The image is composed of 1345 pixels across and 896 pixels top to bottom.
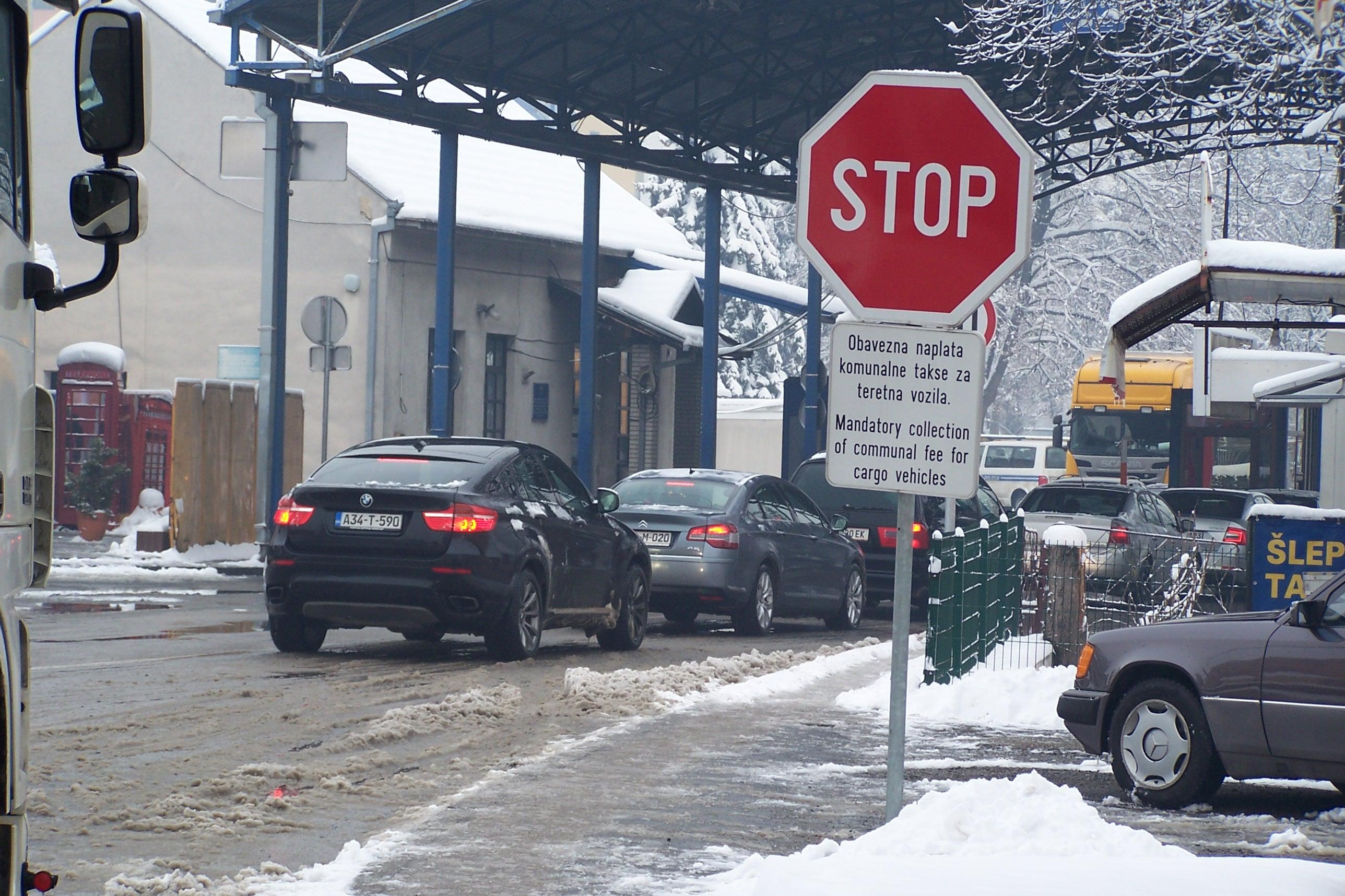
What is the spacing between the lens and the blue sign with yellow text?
1207 centimetres

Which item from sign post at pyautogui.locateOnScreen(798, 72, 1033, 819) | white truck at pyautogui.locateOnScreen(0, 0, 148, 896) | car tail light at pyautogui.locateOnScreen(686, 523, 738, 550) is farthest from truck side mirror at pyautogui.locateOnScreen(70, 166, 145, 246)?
car tail light at pyautogui.locateOnScreen(686, 523, 738, 550)

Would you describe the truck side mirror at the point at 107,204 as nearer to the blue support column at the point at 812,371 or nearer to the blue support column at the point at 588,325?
the blue support column at the point at 588,325

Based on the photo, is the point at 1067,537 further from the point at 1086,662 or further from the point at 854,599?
the point at 854,599

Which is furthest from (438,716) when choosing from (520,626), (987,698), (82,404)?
(82,404)

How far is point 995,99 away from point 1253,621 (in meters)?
22.4

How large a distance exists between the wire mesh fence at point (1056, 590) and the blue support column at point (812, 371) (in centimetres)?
1860

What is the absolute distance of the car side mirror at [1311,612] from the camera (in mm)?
8148

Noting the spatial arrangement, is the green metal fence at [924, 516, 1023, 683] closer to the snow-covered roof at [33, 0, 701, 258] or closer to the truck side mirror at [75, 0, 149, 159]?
the truck side mirror at [75, 0, 149, 159]

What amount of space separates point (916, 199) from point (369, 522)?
7476mm

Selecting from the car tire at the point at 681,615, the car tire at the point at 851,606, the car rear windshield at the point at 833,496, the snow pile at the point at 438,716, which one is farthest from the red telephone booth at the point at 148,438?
the snow pile at the point at 438,716

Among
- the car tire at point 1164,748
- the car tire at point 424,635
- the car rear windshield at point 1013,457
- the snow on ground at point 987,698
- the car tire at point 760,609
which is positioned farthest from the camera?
the car rear windshield at point 1013,457

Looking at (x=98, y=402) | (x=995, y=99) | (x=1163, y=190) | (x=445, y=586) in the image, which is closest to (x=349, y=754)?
(x=445, y=586)

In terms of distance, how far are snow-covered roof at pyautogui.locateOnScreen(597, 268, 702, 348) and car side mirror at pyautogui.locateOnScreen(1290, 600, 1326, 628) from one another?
26104 mm

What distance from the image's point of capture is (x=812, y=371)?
33.9 metres
